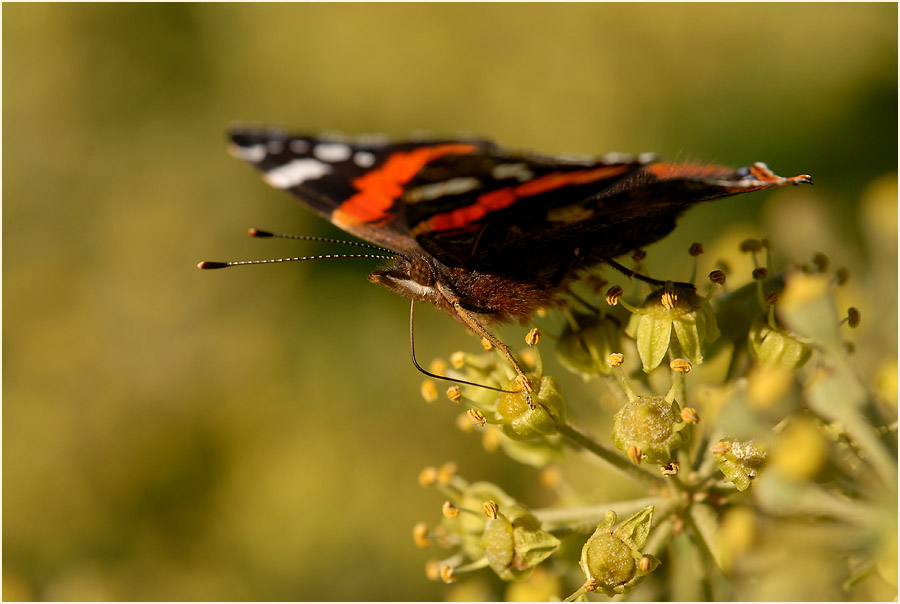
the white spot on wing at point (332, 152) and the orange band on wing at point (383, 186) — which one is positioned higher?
the white spot on wing at point (332, 152)

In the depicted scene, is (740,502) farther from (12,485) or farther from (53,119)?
(53,119)

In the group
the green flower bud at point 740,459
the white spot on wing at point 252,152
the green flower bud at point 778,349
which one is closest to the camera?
the green flower bud at point 740,459

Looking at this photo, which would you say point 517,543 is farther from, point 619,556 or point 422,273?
point 422,273

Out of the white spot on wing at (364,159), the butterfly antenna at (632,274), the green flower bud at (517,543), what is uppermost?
the white spot on wing at (364,159)

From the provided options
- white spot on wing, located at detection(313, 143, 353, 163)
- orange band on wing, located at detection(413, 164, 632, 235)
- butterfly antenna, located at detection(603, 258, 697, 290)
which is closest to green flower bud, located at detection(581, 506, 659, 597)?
butterfly antenna, located at detection(603, 258, 697, 290)

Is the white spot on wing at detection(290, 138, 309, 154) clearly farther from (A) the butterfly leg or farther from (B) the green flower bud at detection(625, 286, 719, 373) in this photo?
(B) the green flower bud at detection(625, 286, 719, 373)

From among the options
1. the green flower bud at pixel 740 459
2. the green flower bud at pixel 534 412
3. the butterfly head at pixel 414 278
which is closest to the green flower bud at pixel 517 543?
the green flower bud at pixel 534 412

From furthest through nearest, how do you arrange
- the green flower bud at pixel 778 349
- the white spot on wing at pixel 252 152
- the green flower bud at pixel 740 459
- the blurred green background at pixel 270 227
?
the blurred green background at pixel 270 227 → the white spot on wing at pixel 252 152 → the green flower bud at pixel 778 349 → the green flower bud at pixel 740 459

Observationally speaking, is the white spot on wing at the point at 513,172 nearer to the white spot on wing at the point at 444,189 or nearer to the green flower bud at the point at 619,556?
the white spot on wing at the point at 444,189
